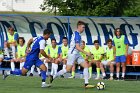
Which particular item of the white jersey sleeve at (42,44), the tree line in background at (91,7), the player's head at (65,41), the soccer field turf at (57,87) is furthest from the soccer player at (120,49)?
the tree line in background at (91,7)

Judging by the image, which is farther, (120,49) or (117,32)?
(120,49)

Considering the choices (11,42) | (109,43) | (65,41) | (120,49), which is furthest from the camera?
(11,42)

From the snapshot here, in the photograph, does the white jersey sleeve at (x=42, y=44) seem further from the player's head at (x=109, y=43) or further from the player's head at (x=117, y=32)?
the player's head at (x=109, y=43)

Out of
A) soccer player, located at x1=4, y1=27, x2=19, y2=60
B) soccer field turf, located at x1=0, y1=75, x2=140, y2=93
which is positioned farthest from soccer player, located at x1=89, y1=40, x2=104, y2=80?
soccer field turf, located at x1=0, y1=75, x2=140, y2=93

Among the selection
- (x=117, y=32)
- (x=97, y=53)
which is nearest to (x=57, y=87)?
(x=117, y=32)

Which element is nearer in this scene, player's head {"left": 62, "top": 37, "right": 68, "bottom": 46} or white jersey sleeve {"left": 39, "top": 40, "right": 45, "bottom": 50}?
white jersey sleeve {"left": 39, "top": 40, "right": 45, "bottom": 50}

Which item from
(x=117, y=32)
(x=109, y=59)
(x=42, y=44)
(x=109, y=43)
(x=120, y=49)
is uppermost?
(x=117, y=32)

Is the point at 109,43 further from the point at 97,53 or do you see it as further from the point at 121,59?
the point at 121,59

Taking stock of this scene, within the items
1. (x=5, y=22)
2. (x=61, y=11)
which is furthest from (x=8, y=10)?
(x=5, y=22)

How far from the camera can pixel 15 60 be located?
25.4m

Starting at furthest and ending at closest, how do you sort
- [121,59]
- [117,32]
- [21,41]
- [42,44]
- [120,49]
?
[21,41], [120,49], [121,59], [117,32], [42,44]

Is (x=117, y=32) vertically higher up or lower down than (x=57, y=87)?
higher up

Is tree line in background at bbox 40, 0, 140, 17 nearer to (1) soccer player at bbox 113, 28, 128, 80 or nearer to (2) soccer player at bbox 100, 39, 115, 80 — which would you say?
(2) soccer player at bbox 100, 39, 115, 80

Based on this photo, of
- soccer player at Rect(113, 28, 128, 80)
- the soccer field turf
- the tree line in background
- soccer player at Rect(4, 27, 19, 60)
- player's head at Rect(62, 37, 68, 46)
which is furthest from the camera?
the tree line in background
